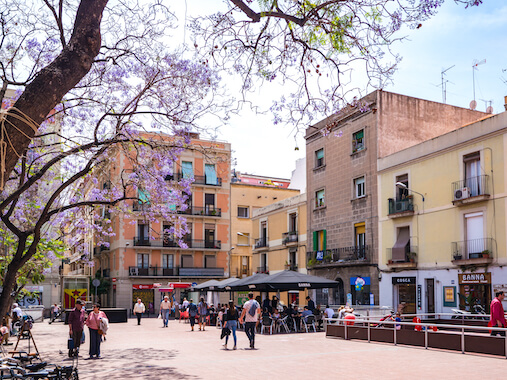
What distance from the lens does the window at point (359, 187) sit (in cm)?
3438

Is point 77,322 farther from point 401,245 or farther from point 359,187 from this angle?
point 359,187

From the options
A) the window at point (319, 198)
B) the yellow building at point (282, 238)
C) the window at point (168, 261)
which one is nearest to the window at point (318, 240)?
the window at point (319, 198)

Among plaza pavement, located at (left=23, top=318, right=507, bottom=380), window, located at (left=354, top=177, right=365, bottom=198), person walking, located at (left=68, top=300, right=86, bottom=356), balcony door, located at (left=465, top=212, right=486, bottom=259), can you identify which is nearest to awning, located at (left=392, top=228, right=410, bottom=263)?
balcony door, located at (left=465, top=212, right=486, bottom=259)

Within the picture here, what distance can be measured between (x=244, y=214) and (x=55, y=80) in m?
52.2

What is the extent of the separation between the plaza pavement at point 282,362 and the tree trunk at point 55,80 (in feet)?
24.2

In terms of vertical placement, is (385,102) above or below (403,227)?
above

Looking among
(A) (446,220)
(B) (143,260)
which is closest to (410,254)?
(A) (446,220)

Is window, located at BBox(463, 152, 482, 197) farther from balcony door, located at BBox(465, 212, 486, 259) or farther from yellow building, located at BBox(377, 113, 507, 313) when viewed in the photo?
balcony door, located at BBox(465, 212, 486, 259)

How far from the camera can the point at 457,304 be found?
2661 cm

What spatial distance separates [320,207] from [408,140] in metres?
7.45

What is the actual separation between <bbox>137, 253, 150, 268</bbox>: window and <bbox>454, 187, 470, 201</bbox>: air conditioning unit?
30.1 m

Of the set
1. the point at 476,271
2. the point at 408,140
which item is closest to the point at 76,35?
the point at 476,271

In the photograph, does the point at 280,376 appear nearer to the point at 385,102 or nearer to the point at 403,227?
the point at 403,227

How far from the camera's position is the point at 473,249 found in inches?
1032
